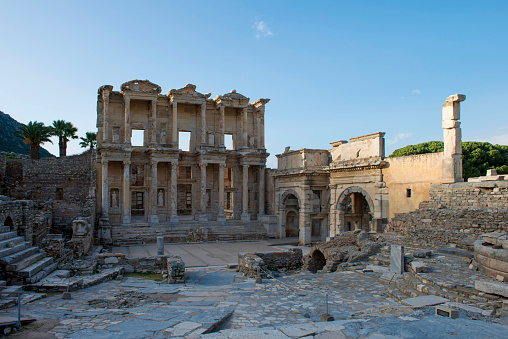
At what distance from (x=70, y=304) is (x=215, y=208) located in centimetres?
2263

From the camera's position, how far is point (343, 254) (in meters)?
16.0

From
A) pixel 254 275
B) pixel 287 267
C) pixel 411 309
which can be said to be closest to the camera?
pixel 411 309

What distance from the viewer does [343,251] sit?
53.1ft

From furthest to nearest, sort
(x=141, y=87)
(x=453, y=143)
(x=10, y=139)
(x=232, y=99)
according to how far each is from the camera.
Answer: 1. (x=10, y=139)
2. (x=232, y=99)
3. (x=141, y=87)
4. (x=453, y=143)

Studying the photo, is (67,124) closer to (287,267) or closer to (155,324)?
(287,267)

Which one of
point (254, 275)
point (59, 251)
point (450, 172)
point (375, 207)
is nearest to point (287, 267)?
point (254, 275)

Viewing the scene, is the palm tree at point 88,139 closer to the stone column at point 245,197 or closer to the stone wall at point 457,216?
the stone column at point 245,197

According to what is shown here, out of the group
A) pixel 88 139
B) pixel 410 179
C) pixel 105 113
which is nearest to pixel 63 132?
pixel 88 139

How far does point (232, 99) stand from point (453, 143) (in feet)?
61.4

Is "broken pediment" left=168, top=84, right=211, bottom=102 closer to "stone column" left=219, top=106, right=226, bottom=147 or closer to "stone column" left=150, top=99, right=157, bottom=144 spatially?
"stone column" left=150, top=99, right=157, bottom=144

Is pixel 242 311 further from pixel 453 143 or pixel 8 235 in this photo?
pixel 453 143

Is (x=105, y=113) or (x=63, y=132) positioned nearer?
(x=105, y=113)

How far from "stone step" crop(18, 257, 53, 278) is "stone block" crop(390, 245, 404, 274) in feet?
35.3

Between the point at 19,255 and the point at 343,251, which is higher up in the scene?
the point at 19,255
